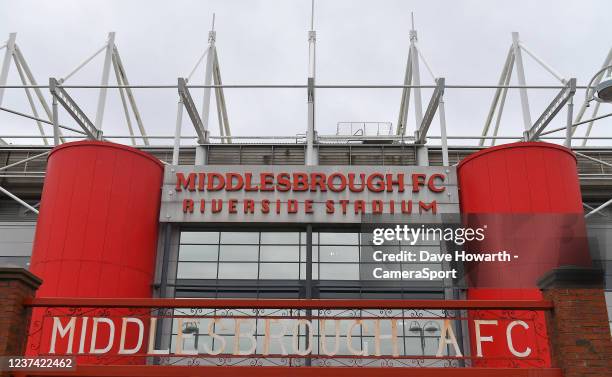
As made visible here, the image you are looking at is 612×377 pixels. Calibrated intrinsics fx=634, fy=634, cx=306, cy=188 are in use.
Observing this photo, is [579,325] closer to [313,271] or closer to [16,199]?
[313,271]

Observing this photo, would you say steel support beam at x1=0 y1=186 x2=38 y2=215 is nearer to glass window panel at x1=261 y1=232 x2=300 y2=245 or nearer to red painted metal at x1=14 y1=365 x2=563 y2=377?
glass window panel at x1=261 y1=232 x2=300 y2=245

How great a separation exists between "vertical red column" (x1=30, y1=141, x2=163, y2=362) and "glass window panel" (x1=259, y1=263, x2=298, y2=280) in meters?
3.77

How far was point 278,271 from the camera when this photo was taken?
72.3 feet

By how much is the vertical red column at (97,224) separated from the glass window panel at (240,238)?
2.47m

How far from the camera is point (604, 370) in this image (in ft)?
34.8

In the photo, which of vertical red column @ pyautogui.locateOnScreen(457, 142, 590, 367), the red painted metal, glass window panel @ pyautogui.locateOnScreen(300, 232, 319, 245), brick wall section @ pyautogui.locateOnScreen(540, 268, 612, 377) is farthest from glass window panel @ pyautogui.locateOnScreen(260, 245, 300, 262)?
brick wall section @ pyautogui.locateOnScreen(540, 268, 612, 377)

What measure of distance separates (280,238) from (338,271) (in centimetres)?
236

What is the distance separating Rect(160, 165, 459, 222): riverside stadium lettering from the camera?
2188 cm

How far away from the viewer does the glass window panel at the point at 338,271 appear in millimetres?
21844

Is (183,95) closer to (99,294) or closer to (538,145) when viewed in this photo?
(99,294)

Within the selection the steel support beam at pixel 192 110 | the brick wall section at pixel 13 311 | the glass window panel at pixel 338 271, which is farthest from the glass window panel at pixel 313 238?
the brick wall section at pixel 13 311

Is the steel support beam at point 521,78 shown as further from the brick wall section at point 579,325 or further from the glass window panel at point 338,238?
the brick wall section at point 579,325

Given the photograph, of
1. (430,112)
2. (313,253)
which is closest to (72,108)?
(313,253)

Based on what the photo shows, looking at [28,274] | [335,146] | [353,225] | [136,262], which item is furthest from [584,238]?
[28,274]
